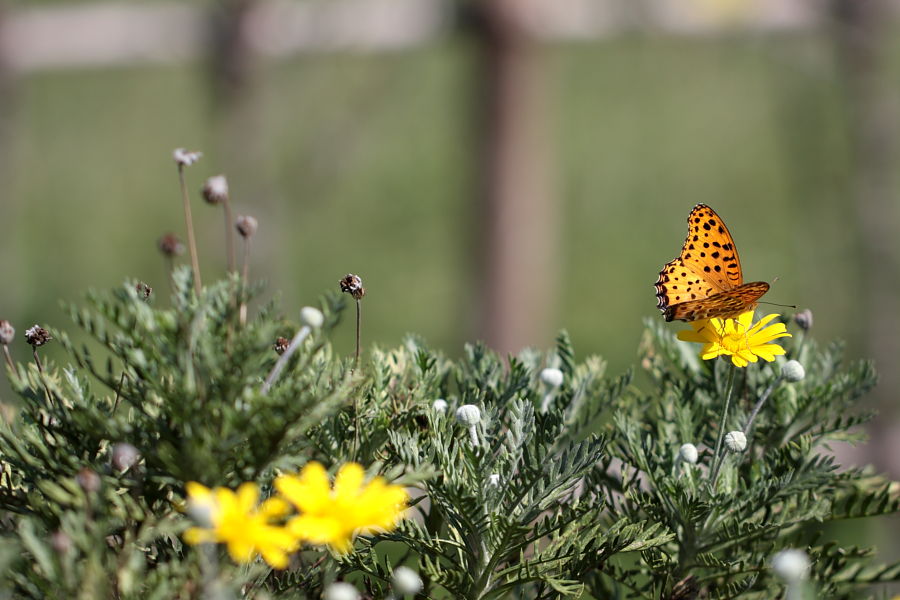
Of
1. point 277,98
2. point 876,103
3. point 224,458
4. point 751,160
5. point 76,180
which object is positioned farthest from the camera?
point 76,180

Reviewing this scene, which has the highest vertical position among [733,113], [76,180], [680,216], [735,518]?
[76,180]

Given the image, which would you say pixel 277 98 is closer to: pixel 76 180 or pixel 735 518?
pixel 76 180

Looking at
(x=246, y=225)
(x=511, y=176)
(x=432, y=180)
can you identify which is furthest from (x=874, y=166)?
(x=432, y=180)

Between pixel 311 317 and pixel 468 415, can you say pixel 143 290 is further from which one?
pixel 468 415

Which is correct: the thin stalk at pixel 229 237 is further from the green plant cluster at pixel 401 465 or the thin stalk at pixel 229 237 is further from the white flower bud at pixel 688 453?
the white flower bud at pixel 688 453

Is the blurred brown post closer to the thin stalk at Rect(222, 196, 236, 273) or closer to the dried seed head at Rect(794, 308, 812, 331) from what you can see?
the dried seed head at Rect(794, 308, 812, 331)

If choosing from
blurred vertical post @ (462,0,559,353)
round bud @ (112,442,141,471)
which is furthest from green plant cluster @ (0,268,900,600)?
blurred vertical post @ (462,0,559,353)

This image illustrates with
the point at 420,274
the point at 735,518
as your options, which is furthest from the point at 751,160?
the point at 735,518
